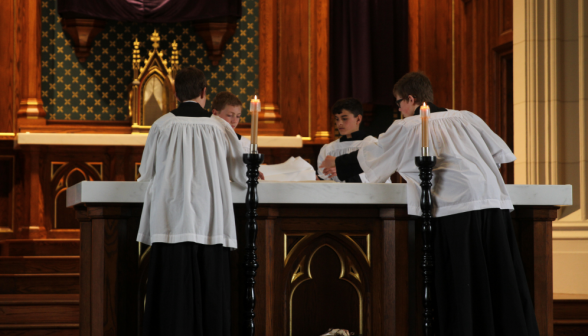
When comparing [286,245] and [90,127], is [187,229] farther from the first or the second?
[90,127]

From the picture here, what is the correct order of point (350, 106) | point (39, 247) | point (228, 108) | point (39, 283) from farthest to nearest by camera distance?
point (39, 247) → point (39, 283) → point (350, 106) → point (228, 108)

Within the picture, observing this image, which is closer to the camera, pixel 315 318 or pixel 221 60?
pixel 315 318

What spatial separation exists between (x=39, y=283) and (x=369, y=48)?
406cm

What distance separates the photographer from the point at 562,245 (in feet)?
16.3

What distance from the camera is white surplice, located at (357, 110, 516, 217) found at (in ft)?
9.96

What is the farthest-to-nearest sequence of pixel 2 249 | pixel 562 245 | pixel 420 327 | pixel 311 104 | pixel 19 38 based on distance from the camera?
pixel 311 104 → pixel 19 38 → pixel 2 249 → pixel 562 245 → pixel 420 327

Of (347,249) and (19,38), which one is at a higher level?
(19,38)

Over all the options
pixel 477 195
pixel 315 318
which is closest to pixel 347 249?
pixel 315 318

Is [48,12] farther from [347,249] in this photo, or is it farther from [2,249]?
[347,249]

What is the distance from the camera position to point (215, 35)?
272 inches

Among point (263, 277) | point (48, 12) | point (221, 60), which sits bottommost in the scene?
point (263, 277)

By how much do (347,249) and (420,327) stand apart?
1.81 ft

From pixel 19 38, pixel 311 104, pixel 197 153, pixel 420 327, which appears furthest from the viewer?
pixel 311 104

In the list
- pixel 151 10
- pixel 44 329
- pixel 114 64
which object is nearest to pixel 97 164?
pixel 114 64
